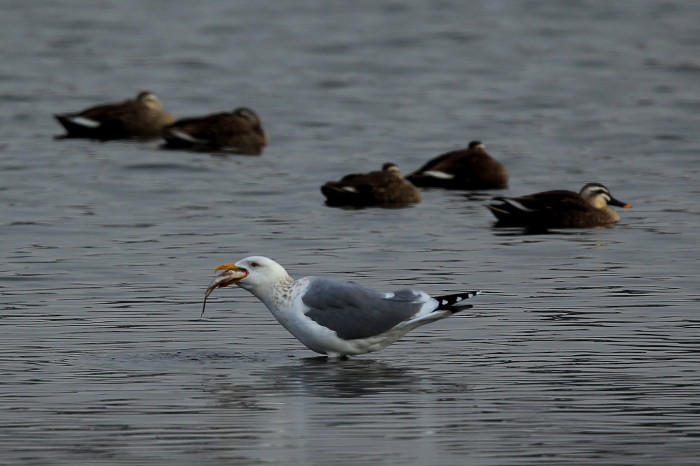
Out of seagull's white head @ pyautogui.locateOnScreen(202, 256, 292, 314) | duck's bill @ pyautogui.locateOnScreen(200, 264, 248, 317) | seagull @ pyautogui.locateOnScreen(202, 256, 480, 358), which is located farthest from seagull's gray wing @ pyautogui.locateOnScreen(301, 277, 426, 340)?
duck's bill @ pyautogui.locateOnScreen(200, 264, 248, 317)

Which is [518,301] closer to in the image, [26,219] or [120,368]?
[120,368]

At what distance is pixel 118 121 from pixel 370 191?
9283 millimetres

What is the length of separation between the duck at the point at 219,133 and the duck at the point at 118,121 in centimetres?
140

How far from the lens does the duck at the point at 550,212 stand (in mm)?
19953

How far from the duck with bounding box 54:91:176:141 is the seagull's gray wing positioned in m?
17.4

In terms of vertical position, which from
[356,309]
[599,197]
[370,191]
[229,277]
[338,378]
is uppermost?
[229,277]

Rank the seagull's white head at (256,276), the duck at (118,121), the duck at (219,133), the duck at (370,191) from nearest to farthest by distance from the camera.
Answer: the seagull's white head at (256,276), the duck at (370,191), the duck at (219,133), the duck at (118,121)

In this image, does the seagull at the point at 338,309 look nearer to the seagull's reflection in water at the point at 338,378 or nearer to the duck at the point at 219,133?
the seagull's reflection in water at the point at 338,378

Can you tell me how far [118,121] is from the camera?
2964cm

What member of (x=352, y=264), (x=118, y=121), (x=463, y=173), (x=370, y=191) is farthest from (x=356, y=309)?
(x=118, y=121)

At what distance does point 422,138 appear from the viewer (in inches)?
1148

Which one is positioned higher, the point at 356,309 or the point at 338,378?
the point at 356,309

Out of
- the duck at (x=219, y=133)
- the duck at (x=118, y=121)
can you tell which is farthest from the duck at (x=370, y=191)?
the duck at (x=118, y=121)

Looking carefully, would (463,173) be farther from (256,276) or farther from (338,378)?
(338,378)
